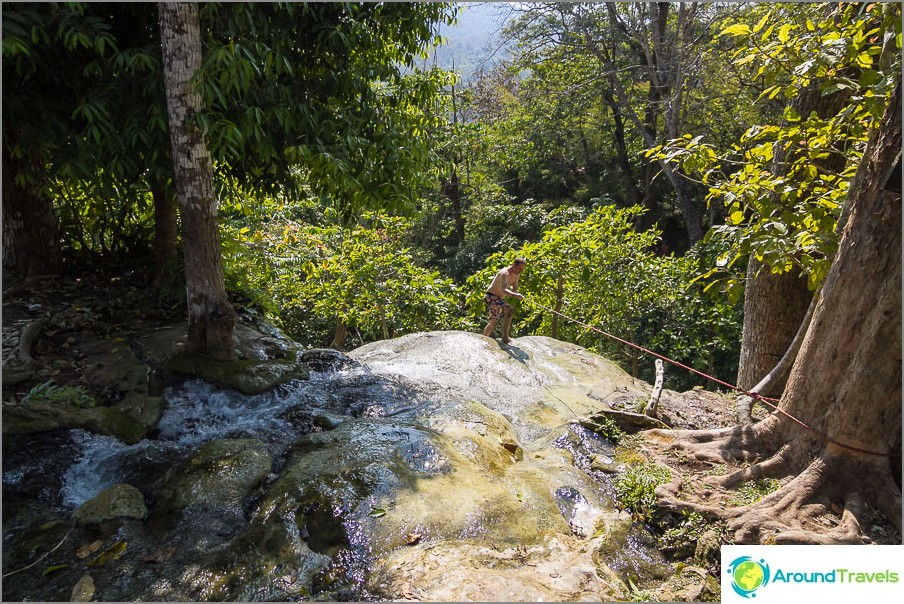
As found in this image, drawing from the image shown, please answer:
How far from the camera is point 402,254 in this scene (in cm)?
1284

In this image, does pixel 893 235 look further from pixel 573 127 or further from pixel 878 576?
pixel 573 127

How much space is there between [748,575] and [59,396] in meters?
5.56

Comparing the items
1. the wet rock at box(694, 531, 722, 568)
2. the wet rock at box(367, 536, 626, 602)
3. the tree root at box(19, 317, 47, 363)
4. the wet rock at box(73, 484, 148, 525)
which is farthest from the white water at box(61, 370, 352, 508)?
the wet rock at box(694, 531, 722, 568)

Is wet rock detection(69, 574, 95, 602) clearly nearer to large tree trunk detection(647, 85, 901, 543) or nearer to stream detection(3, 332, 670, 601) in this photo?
stream detection(3, 332, 670, 601)

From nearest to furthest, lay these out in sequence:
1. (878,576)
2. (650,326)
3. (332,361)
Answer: (878,576)
(332,361)
(650,326)

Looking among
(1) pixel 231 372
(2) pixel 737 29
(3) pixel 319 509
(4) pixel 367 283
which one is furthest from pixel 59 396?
(4) pixel 367 283

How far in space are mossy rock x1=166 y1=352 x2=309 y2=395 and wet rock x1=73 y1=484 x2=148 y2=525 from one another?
175 centimetres

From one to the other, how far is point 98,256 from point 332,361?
3353 millimetres

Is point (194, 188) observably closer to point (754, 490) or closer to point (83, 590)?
point (83, 590)

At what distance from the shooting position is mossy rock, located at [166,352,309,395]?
5934mm

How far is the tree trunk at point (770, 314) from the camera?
22.5 ft

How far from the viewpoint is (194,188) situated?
5.51m

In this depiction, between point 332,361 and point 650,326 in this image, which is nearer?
point 332,361

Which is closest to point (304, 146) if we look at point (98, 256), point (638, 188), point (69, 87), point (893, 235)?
point (69, 87)
